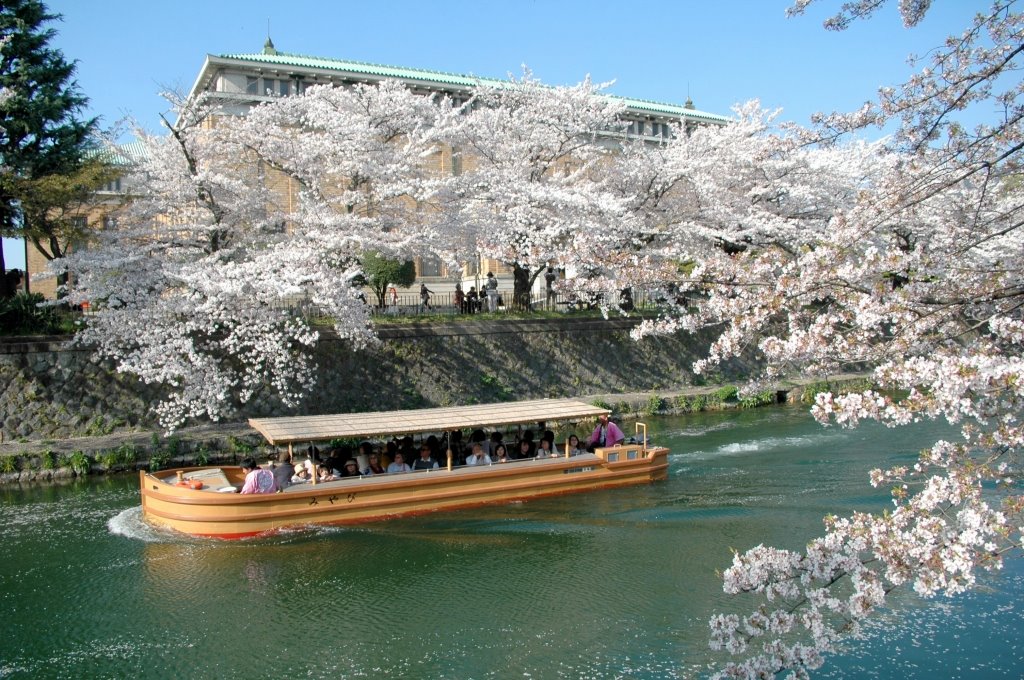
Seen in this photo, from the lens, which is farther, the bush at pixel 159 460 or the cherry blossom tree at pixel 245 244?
the cherry blossom tree at pixel 245 244

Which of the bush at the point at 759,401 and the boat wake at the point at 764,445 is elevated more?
the bush at the point at 759,401

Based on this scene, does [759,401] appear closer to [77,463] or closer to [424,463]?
[424,463]

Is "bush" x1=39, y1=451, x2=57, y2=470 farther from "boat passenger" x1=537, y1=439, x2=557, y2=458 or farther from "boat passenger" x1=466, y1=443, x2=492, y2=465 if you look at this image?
"boat passenger" x1=537, y1=439, x2=557, y2=458

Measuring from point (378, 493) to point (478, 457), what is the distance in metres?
2.34

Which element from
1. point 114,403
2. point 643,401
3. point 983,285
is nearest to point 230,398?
point 114,403

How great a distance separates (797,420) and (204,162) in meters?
19.1

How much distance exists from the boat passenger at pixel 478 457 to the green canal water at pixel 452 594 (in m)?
1.03

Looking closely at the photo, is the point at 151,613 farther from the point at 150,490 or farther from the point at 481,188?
the point at 481,188

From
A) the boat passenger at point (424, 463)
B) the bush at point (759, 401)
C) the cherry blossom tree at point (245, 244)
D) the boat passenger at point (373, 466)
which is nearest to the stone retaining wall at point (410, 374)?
the cherry blossom tree at point (245, 244)

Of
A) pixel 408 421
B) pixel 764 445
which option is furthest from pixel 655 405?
pixel 408 421

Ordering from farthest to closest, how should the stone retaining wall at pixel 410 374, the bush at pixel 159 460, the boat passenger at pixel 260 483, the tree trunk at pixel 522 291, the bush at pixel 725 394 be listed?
1. the tree trunk at pixel 522 291
2. the bush at pixel 725 394
3. the stone retaining wall at pixel 410 374
4. the bush at pixel 159 460
5. the boat passenger at pixel 260 483

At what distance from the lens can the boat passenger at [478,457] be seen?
54.0 ft

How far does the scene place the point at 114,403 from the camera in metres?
21.3

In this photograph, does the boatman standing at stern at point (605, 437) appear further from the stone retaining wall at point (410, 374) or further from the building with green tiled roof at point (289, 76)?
the building with green tiled roof at point (289, 76)
